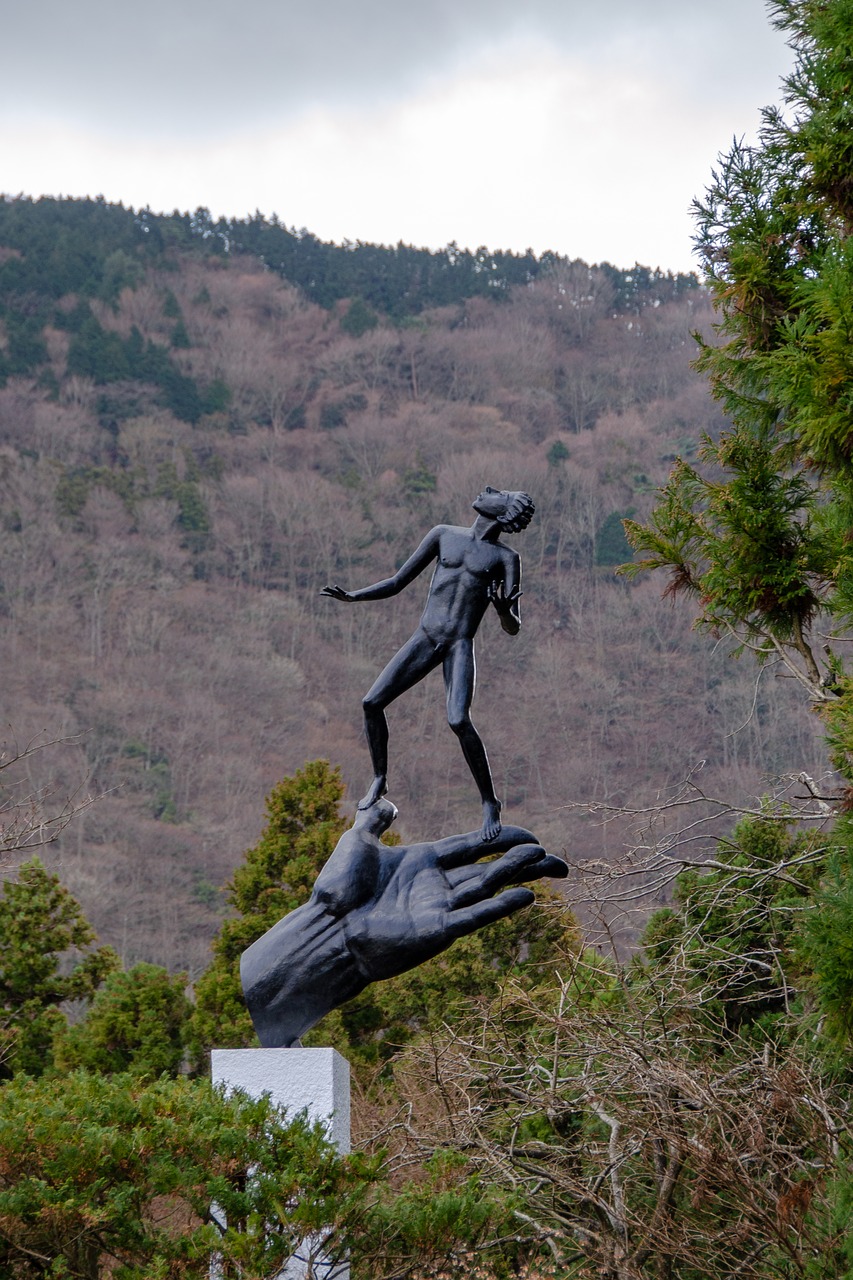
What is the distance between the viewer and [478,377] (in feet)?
186

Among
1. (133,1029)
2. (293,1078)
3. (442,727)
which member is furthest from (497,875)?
(442,727)

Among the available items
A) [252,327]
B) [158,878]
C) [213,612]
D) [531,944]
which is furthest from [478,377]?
[531,944]

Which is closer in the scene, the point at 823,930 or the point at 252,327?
the point at 823,930

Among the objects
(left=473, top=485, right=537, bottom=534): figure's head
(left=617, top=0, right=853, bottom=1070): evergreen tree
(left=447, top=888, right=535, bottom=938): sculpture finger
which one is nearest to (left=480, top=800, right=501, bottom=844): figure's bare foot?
(left=447, top=888, right=535, bottom=938): sculpture finger

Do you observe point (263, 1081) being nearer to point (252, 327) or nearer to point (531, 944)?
point (531, 944)

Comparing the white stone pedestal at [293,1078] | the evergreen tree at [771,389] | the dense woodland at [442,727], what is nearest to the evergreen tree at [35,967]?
the dense woodland at [442,727]

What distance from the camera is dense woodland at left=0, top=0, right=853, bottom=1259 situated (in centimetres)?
607

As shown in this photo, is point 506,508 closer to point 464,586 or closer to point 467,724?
point 464,586

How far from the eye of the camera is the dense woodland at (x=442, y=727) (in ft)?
19.9

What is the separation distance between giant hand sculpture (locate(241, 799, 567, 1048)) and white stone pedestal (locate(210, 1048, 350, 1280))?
0.94 feet

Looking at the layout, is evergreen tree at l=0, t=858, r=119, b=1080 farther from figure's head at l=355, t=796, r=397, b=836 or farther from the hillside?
the hillside

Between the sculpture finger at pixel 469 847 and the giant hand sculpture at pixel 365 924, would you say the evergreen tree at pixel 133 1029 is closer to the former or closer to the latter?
the giant hand sculpture at pixel 365 924

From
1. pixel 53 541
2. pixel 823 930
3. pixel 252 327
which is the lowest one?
pixel 53 541

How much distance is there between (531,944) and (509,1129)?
5.05m
